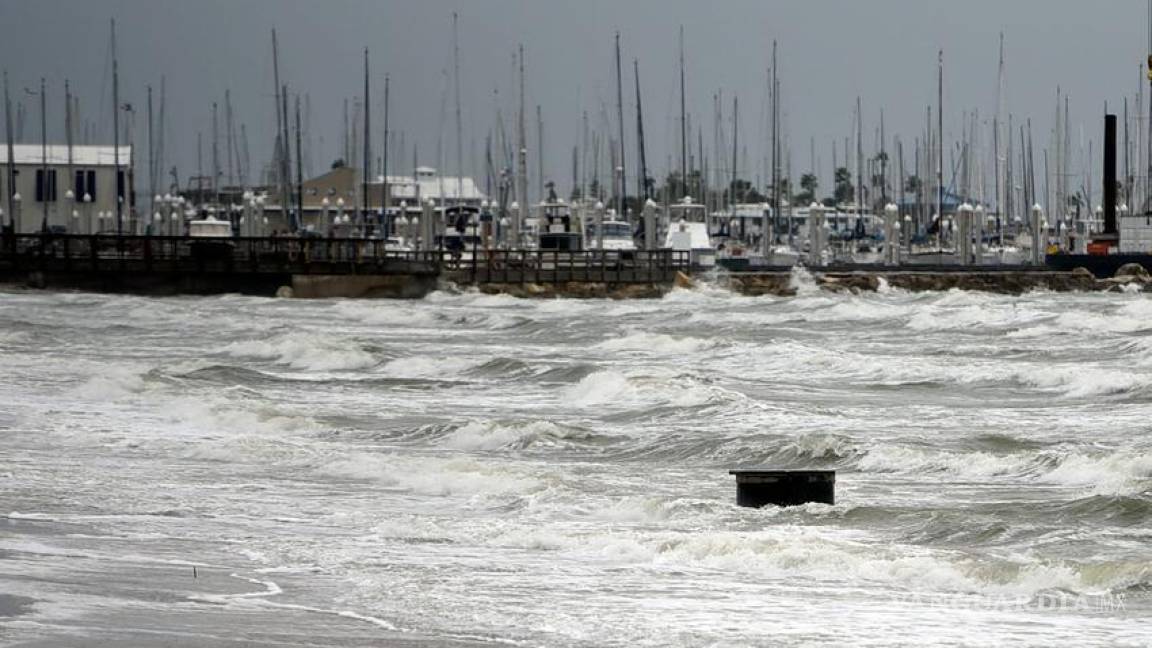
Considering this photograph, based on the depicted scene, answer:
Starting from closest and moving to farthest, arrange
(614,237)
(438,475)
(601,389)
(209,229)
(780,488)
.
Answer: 1. (780,488)
2. (438,475)
3. (601,389)
4. (209,229)
5. (614,237)

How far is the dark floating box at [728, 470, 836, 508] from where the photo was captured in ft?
61.8

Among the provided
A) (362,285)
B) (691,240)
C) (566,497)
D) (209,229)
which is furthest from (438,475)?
(691,240)

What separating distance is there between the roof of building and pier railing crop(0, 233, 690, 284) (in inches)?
1798

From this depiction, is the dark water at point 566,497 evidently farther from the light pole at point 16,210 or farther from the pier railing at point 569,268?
the light pole at point 16,210

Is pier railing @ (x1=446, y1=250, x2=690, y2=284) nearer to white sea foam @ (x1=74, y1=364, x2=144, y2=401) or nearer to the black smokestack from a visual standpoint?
the black smokestack

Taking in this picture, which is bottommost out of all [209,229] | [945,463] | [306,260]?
[945,463]

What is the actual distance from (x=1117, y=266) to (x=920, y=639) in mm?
78033

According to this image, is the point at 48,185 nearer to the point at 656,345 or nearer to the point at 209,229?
the point at 209,229

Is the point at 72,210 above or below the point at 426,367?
above

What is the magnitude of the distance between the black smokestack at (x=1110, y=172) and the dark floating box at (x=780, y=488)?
240 feet

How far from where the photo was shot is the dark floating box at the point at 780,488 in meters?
18.8

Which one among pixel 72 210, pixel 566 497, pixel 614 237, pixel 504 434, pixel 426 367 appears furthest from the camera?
pixel 72 210

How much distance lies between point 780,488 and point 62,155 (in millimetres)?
114796

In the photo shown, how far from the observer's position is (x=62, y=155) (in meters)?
129
